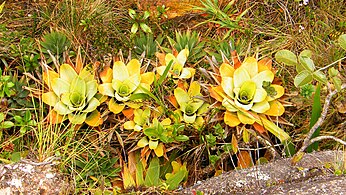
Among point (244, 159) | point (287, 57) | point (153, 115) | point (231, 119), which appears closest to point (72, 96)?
point (153, 115)

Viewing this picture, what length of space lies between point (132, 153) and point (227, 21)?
122cm

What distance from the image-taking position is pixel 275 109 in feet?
7.55

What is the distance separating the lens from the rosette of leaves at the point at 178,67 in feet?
8.00

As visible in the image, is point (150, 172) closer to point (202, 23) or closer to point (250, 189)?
point (250, 189)

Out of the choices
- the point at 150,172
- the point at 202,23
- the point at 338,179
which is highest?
the point at 202,23

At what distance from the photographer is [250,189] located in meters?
1.92

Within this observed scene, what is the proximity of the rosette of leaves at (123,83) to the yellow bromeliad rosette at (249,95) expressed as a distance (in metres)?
0.36

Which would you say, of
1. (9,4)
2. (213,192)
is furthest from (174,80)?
(9,4)

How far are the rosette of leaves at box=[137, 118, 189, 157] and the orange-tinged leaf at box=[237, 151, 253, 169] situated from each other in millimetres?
305

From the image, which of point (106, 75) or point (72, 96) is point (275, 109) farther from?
point (72, 96)

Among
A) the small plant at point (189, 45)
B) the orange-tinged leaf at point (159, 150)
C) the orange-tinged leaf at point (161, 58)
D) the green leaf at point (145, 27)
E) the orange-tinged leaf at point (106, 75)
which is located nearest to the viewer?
the orange-tinged leaf at point (159, 150)

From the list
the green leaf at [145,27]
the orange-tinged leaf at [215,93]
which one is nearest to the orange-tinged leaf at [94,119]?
the orange-tinged leaf at [215,93]

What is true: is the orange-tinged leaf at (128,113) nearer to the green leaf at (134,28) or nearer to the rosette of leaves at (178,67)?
the rosette of leaves at (178,67)

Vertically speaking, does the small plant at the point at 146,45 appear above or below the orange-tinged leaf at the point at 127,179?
above
